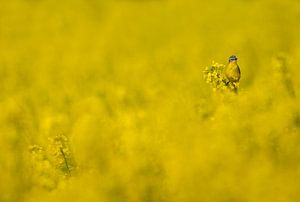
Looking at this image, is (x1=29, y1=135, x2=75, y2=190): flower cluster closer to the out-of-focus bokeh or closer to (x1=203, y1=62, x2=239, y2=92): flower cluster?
the out-of-focus bokeh

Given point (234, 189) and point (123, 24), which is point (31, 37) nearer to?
point (123, 24)

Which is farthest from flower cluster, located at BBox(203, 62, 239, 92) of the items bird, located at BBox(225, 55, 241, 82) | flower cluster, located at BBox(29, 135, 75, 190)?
flower cluster, located at BBox(29, 135, 75, 190)

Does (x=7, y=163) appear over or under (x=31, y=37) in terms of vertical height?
under

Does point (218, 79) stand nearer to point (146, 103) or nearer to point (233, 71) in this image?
point (233, 71)

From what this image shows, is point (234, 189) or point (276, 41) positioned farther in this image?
point (276, 41)

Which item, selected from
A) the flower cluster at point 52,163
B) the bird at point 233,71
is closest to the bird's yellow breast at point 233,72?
the bird at point 233,71

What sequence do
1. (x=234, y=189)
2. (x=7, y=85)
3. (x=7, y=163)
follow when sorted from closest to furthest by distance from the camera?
(x=234, y=189), (x=7, y=163), (x=7, y=85)

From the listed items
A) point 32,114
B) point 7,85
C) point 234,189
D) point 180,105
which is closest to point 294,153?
point 234,189

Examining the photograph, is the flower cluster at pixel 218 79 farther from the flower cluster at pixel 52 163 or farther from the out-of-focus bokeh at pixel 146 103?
the flower cluster at pixel 52 163
